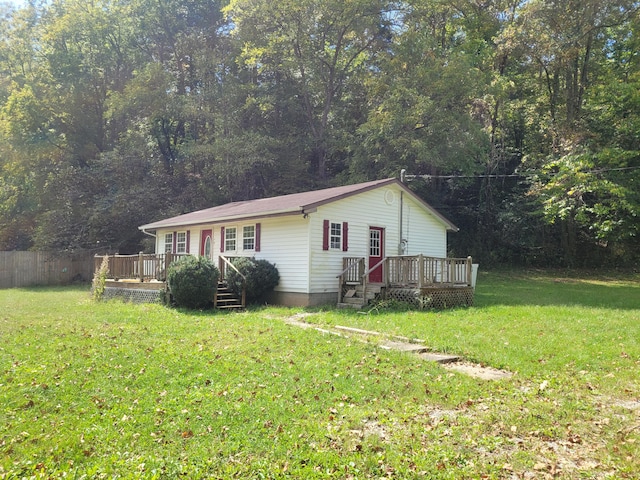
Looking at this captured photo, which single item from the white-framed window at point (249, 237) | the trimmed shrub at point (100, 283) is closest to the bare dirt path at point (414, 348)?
the white-framed window at point (249, 237)

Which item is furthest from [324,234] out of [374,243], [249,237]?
[249,237]

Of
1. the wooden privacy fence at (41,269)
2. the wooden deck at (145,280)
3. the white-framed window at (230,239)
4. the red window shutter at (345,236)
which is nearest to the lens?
the wooden deck at (145,280)

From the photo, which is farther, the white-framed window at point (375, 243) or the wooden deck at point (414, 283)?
the white-framed window at point (375, 243)

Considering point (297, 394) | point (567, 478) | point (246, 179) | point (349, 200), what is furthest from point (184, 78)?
point (567, 478)

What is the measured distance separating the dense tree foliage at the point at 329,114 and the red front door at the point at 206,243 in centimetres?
924

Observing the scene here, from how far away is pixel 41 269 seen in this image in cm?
2550

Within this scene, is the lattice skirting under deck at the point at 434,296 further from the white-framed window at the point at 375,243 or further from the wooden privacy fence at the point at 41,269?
the wooden privacy fence at the point at 41,269

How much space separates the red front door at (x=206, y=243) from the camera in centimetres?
1777

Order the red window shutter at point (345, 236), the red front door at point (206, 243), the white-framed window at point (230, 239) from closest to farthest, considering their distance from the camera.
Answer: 1. the red window shutter at point (345, 236)
2. the white-framed window at point (230, 239)
3. the red front door at point (206, 243)

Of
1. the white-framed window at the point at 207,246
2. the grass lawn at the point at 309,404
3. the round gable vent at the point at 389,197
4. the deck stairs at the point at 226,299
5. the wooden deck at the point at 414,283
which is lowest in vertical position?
the grass lawn at the point at 309,404

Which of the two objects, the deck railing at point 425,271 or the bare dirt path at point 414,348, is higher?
the deck railing at point 425,271

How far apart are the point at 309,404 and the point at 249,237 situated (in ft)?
37.4

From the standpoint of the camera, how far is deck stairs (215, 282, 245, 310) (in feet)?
45.7

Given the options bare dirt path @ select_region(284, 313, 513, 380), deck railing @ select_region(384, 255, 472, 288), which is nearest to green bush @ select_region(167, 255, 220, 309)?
bare dirt path @ select_region(284, 313, 513, 380)
